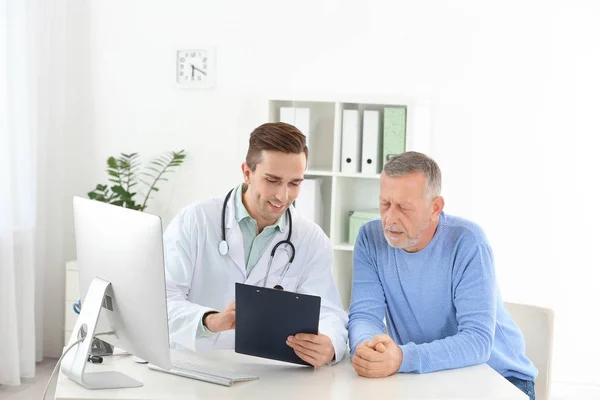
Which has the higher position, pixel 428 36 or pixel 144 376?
pixel 428 36

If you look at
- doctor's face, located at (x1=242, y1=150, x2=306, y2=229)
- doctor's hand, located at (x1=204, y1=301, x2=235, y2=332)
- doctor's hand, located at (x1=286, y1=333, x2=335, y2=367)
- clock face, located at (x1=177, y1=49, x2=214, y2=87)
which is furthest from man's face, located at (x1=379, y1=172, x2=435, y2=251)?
clock face, located at (x1=177, y1=49, x2=214, y2=87)

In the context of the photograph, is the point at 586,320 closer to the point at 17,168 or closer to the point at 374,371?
the point at 374,371

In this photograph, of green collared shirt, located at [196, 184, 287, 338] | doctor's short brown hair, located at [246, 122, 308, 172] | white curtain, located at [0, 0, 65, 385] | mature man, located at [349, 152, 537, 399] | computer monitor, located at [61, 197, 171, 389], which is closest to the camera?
computer monitor, located at [61, 197, 171, 389]

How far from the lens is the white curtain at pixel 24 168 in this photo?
422cm

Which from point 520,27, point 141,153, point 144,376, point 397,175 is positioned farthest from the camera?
point 141,153

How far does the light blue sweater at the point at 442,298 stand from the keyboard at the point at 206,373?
393 millimetres

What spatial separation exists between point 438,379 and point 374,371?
0.17m

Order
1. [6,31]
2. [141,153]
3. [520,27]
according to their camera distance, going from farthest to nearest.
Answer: [141,153] → [520,27] → [6,31]

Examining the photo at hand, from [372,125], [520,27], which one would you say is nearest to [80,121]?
[372,125]

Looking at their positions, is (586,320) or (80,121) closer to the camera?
(586,320)

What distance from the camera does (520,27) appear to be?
183 inches

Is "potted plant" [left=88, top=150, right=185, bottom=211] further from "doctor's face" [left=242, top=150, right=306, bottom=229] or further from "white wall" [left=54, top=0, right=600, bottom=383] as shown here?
"doctor's face" [left=242, top=150, right=306, bottom=229]

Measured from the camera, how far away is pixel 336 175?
429cm

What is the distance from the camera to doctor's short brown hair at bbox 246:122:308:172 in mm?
2393
